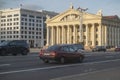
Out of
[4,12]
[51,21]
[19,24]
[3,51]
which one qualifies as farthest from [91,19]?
[3,51]

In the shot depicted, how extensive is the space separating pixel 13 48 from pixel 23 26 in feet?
436

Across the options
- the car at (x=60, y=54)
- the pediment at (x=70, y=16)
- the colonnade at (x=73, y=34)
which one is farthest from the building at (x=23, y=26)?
the car at (x=60, y=54)

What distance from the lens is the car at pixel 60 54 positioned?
960 inches

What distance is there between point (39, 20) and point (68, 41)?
43807 millimetres

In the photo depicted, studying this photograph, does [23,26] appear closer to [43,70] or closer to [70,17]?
[70,17]

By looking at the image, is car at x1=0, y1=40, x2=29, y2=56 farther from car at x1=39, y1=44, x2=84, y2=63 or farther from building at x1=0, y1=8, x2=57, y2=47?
building at x1=0, y1=8, x2=57, y2=47

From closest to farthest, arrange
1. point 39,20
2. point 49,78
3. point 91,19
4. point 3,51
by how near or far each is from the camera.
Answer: point 49,78, point 3,51, point 91,19, point 39,20

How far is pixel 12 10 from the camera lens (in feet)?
557

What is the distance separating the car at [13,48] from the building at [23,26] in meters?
125

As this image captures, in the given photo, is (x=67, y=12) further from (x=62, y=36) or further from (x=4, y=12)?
(x=4, y=12)

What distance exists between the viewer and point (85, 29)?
134 m

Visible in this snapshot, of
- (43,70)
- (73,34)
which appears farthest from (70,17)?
(43,70)

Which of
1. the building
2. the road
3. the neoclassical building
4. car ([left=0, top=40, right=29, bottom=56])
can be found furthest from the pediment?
the road

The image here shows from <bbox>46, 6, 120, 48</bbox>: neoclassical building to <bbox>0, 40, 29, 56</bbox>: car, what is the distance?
8252 cm
